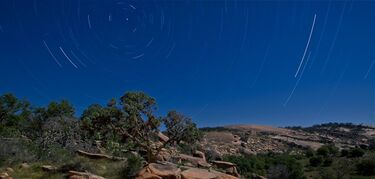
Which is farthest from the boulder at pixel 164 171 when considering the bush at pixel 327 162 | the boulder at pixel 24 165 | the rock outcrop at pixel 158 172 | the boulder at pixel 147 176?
the bush at pixel 327 162

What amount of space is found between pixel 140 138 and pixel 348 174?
30.0 m

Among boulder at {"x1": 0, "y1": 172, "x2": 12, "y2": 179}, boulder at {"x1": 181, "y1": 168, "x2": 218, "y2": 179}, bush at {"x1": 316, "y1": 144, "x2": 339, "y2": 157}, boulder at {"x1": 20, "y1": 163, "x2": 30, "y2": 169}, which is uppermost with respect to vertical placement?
bush at {"x1": 316, "y1": 144, "x2": 339, "y2": 157}

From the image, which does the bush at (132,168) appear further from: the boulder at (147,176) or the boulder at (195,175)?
the boulder at (195,175)

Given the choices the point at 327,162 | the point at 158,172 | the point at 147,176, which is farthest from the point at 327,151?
the point at 147,176

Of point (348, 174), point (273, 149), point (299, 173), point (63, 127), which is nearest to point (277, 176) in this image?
point (299, 173)

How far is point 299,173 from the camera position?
39844mm

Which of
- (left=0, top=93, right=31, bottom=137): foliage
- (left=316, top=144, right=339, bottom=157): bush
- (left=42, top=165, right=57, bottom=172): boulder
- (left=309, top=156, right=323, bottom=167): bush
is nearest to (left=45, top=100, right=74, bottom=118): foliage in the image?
(left=0, top=93, right=31, bottom=137): foliage

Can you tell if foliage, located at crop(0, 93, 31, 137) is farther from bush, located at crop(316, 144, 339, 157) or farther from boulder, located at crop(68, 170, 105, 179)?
bush, located at crop(316, 144, 339, 157)

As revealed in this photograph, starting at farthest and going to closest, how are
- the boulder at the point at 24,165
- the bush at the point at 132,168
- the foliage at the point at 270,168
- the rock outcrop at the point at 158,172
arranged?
the foliage at the point at 270,168 → the boulder at the point at 24,165 → the bush at the point at 132,168 → the rock outcrop at the point at 158,172

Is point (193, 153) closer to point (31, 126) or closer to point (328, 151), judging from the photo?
point (31, 126)

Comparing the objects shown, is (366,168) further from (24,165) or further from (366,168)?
(24,165)

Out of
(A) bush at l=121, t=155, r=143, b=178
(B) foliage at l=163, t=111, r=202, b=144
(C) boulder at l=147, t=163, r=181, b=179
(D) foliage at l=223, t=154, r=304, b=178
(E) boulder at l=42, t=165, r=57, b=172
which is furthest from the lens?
(D) foliage at l=223, t=154, r=304, b=178

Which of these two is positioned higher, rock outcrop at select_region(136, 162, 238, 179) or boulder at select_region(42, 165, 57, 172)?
boulder at select_region(42, 165, 57, 172)

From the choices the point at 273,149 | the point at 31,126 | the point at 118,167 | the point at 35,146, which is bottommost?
the point at 118,167
